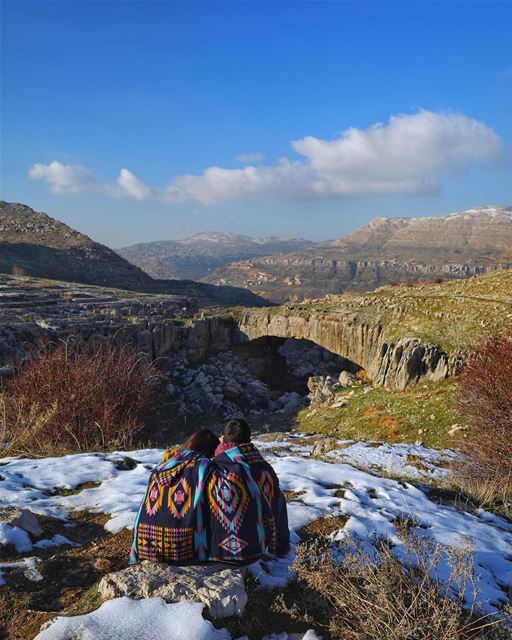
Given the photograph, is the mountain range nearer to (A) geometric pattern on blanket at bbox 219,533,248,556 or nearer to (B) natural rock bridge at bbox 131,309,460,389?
(B) natural rock bridge at bbox 131,309,460,389

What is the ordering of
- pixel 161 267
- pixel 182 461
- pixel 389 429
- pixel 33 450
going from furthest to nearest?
pixel 161 267
pixel 389 429
pixel 33 450
pixel 182 461

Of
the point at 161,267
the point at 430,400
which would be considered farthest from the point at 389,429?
the point at 161,267

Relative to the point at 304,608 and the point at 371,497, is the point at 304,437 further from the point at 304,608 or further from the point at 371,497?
the point at 304,608

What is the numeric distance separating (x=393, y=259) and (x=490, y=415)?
424ft

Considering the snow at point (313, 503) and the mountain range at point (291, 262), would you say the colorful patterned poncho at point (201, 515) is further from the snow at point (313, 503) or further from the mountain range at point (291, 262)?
the mountain range at point (291, 262)

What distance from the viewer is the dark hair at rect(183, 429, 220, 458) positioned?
3572 millimetres

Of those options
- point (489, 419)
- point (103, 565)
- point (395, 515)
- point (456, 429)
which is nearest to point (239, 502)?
point (103, 565)

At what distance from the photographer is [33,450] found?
26.0ft

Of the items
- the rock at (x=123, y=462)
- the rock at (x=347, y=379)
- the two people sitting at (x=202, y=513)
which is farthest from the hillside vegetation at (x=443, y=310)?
the two people sitting at (x=202, y=513)

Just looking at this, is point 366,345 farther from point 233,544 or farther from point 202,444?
point 233,544

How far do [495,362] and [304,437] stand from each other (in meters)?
4.65

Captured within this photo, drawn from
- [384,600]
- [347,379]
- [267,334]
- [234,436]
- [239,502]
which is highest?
[234,436]

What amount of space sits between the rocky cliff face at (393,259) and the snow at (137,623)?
7391cm

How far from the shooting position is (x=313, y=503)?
4992 millimetres
